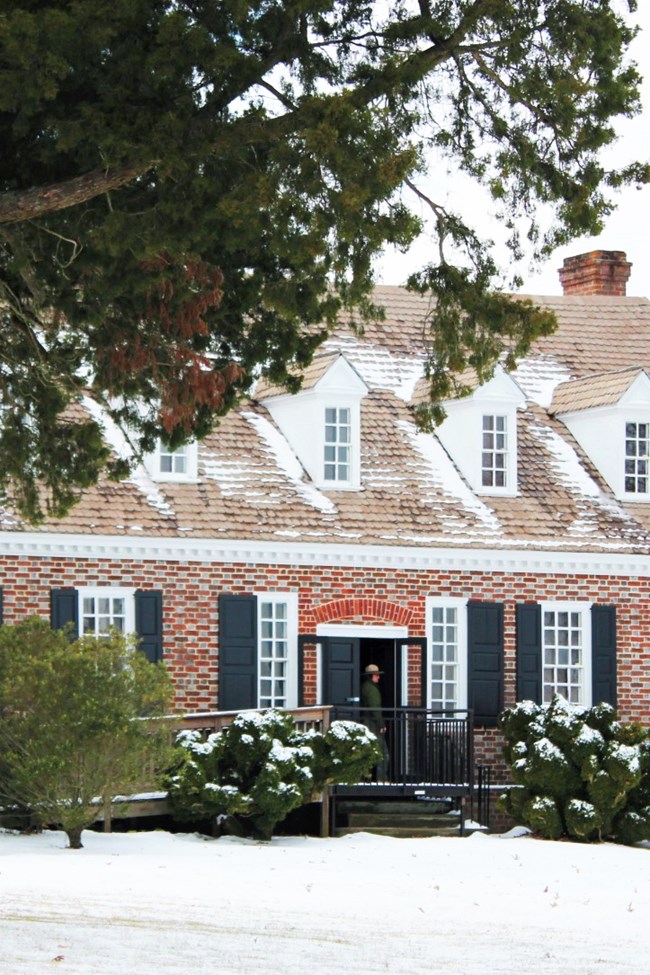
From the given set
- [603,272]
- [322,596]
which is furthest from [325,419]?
[603,272]

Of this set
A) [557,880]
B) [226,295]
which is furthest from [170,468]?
[226,295]

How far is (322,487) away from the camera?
29.0 m

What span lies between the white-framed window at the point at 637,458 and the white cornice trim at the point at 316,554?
1.77 metres

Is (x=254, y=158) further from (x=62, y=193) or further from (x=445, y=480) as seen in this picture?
(x=445, y=480)

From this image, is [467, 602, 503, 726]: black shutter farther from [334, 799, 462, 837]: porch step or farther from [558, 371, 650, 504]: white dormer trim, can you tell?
[558, 371, 650, 504]: white dormer trim

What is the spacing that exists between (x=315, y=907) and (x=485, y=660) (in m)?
11.7

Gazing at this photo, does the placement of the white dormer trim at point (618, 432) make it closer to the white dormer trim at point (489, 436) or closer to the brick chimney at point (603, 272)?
the white dormer trim at point (489, 436)

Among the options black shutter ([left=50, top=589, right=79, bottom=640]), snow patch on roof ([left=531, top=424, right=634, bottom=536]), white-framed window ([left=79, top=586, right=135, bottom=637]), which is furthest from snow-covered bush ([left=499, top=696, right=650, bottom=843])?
black shutter ([left=50, top=589, right=79, bottom=640])

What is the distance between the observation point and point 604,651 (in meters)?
29.5

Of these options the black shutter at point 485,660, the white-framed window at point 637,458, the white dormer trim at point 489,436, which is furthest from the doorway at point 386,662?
the white-framed window at point 637,458

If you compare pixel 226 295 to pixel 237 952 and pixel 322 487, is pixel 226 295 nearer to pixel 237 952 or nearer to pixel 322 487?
pixel 237 952

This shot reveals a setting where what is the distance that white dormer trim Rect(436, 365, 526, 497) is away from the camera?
30156mm

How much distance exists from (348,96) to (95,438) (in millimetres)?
5259

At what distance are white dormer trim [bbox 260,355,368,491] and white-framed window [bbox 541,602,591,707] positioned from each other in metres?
3.40
